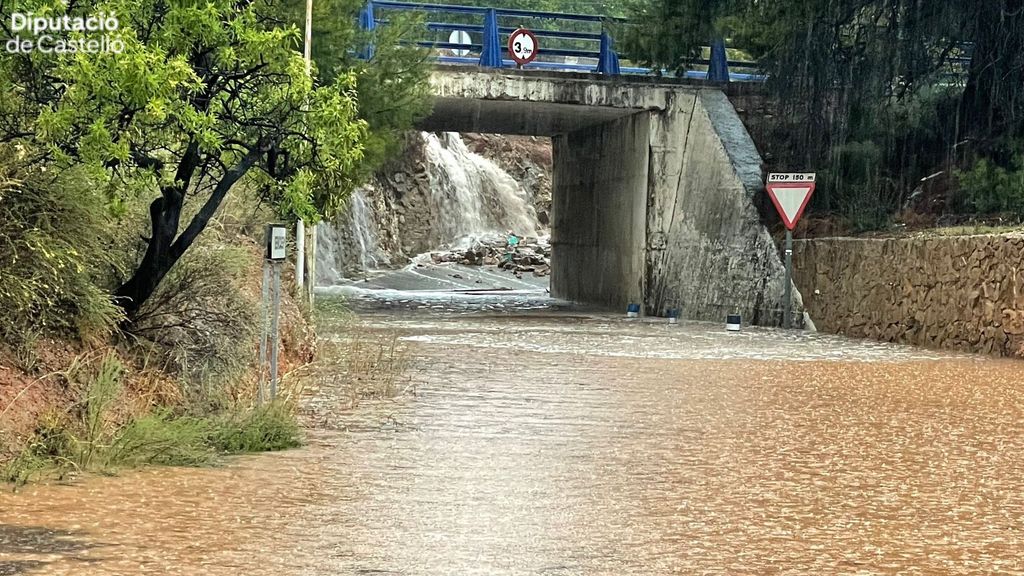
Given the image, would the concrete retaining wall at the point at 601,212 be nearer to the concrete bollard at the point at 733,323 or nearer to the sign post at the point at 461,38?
the sign post at the point at 461,38

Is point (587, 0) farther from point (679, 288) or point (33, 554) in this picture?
point (33, 554)

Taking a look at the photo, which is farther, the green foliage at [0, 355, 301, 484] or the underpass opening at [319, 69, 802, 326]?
the underpass opening at [319, 69, 802, 326]

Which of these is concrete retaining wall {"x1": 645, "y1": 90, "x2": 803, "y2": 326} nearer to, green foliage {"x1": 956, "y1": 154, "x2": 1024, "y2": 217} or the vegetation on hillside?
green foliage {"x1": 956, "y1": 154, "x2": 1024, "y2": 217}

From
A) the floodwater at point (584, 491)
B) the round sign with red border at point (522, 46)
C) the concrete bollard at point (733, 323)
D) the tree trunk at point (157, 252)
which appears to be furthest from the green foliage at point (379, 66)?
the tree trunk at point (157, 252)

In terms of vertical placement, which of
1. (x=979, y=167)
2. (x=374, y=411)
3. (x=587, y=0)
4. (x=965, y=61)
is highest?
(x=587, y=0)

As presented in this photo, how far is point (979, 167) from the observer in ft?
77.3

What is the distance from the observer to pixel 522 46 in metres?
28.8

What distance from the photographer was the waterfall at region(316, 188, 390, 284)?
163ft

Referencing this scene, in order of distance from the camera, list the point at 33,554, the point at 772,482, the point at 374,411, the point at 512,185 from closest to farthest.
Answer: the point at 33,554 → the point at 772,482 → the point at 374,411 → the point at 512,185

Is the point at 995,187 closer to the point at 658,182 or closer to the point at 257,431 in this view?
the point at 658,182

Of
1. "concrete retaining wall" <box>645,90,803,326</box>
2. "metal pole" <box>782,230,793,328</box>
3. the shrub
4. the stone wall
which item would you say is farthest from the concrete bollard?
the shrub

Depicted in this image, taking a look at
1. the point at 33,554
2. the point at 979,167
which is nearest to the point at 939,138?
the point at 979,167

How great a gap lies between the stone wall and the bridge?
3.20 feet

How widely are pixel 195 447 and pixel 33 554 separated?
304 cm
